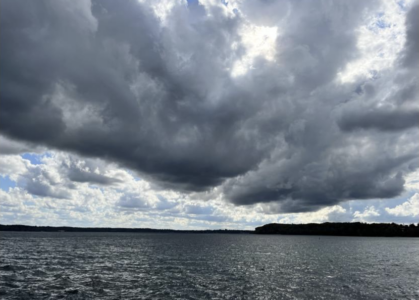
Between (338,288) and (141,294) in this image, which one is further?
(338,288)

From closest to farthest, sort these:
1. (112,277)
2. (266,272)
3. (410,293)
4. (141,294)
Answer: (141,294) → (410,293) → (112,277) → (266,272)

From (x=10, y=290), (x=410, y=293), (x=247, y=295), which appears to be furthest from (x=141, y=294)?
(x=410, y=293)

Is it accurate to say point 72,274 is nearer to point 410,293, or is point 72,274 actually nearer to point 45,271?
point 45,271

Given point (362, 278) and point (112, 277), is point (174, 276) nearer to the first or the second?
point (112, 277)

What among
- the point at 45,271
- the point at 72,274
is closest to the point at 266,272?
the point at 72,274

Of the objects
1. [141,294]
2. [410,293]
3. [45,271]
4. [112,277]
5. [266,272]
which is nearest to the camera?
[141,294]

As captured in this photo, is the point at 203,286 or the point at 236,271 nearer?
the point at 203,286

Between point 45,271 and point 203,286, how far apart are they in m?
30.6

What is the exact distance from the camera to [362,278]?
58906 millimetres

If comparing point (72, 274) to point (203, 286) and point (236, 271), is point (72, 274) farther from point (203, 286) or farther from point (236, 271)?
point (236, 271)

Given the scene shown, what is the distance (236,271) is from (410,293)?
2932cm

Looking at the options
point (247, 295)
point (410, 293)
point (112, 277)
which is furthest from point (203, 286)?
point (410, 293)

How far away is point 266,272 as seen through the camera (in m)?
63.6

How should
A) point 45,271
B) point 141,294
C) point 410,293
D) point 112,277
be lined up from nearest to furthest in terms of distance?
point 141,294 → point 410,293 → point 112,277 → point 45,271
